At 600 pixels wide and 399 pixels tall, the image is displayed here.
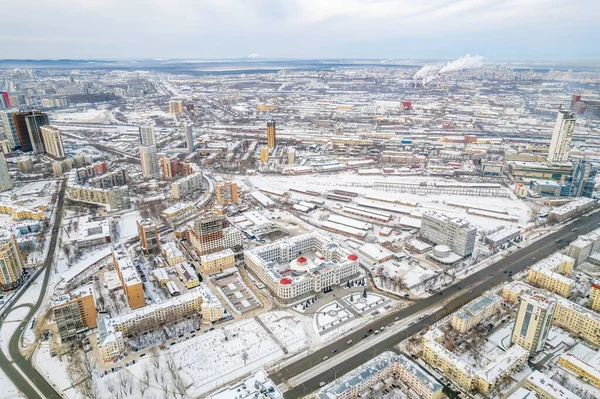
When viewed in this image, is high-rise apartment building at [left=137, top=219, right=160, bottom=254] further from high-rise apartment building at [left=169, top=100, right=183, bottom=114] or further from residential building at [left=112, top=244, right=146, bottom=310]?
high-rise apartment building at [left=169, top=100, right=183, bottom=114]

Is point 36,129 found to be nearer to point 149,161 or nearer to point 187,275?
point 149,161

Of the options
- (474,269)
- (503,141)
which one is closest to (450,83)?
(503,141)

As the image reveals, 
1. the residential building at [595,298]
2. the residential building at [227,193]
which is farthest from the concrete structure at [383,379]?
the residential building at [227,193]

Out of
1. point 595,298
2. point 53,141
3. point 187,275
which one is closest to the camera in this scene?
point 595,298

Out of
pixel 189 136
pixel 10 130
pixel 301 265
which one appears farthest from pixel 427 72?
pixel 301 265

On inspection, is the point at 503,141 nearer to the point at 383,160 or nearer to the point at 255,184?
the point at 383,160

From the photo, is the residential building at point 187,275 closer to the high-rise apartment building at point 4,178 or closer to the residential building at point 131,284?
the residential building at point 131,284
